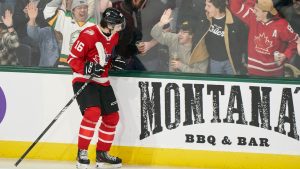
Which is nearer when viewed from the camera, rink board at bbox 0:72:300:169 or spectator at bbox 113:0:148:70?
rink board at bbox 0:72:300:169

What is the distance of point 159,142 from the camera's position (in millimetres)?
6059

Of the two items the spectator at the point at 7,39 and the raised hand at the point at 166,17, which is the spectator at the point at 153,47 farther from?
the spectator at the point at 7,39

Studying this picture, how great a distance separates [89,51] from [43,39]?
572mm

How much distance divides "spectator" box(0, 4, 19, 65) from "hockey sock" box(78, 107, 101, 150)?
931 mm

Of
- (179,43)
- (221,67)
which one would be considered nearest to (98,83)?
(179,43)

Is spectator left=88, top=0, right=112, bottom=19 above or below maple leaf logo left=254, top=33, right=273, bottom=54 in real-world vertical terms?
above

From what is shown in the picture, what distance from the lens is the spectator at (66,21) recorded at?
242 inches

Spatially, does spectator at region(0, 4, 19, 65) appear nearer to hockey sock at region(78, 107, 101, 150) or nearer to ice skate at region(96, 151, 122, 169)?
hockey sock at region(78, 107, 101, 150)

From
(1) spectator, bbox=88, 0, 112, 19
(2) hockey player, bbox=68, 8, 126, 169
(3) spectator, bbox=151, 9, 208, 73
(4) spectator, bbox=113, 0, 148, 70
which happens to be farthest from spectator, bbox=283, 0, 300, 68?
(1) spectator, bbox=88, 0, 112, 19

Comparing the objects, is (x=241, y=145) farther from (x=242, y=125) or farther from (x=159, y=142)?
(x=159, y=142)

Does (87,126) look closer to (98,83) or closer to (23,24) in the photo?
(98,83)

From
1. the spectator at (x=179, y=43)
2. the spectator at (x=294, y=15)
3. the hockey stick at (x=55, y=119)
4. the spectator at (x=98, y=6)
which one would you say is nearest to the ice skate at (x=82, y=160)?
the hockey stick at (x=55, y=119)

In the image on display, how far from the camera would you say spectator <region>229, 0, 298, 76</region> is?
5.83 meters

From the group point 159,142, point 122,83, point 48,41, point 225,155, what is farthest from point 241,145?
point 48,41
